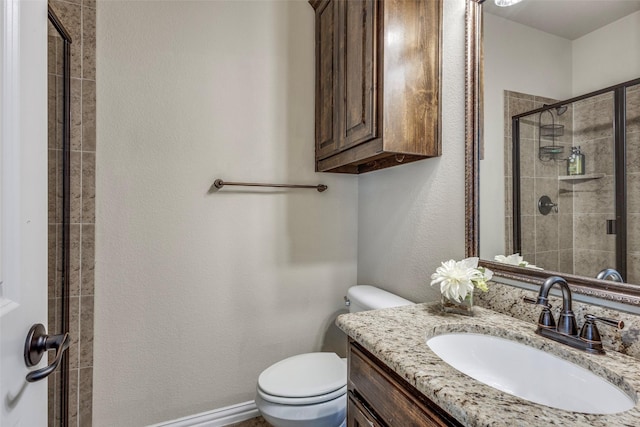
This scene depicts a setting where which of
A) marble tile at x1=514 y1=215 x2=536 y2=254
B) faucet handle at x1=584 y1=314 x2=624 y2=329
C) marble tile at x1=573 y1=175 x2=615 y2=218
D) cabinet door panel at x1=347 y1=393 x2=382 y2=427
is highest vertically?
marble tile at x1=573 y1=175 x2=615 y2=218

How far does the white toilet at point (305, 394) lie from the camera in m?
1.12

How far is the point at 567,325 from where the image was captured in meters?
0.74

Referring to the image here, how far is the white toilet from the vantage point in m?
1.12

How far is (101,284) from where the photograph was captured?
1.35 m

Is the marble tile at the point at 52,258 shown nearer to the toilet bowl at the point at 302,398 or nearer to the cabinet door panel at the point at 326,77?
the toilet bowl at the point at 302,398


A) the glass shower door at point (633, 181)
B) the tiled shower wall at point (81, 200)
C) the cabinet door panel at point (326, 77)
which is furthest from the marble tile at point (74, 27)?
the glass shower door at point (633, 181)

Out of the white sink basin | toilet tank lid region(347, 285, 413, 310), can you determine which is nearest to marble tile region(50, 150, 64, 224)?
toilet tank lid region(347, 285, 413, 310)

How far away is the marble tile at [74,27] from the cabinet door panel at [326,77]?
1131mm

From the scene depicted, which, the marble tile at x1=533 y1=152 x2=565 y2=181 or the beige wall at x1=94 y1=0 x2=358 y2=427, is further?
the beige wall at x1=94 y1=0 x2=358 y2=427

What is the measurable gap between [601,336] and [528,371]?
0.64 feet

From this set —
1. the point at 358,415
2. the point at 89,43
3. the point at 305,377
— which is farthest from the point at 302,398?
the point at 89,43

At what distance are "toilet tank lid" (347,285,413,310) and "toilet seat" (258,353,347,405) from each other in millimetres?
299

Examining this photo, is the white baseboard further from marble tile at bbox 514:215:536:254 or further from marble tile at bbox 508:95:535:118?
marble tile at bbox 508:95:535:118

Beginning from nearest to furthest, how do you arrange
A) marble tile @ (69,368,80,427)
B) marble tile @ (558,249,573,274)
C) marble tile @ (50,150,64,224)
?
marble tile @ (558,249,573,274), marble tile @ (50,150,64,224), marble tile @ (69,368,80,427)
